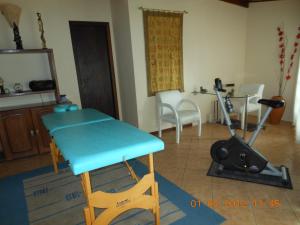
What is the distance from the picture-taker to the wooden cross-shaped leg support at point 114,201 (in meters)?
1.31

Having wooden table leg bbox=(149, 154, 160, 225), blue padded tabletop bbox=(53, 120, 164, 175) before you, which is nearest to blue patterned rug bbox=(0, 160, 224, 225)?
wooden table leg bbox=(149, 154, 160, 225)

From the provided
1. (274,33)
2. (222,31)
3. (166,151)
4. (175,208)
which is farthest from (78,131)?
(274,33)

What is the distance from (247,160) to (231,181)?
286 millimetres

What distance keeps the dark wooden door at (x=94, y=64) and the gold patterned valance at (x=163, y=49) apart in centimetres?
80

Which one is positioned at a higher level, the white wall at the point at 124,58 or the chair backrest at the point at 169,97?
the white wall at the point at 124,58

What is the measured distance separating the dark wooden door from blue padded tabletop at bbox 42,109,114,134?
4.47 ft

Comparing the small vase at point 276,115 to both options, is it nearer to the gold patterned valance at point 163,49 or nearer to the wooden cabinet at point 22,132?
the gold patterned valance at point 163,49

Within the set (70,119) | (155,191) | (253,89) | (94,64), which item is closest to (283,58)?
(253,89)

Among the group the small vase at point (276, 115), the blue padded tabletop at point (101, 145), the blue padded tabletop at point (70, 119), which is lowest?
the small vase at point (276, 115)

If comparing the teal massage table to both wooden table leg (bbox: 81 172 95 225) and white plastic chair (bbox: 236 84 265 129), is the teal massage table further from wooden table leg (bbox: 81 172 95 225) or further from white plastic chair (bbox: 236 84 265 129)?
white plastic chair (bbox: 236 84 265 129)

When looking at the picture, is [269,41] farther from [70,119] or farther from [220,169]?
[70,119]

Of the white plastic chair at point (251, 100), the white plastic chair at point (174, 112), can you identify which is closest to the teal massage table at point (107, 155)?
the white plastic chair at point (174, 112)

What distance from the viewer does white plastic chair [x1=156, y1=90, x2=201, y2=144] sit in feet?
10.8

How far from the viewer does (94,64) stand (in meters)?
3.77
